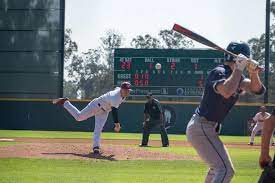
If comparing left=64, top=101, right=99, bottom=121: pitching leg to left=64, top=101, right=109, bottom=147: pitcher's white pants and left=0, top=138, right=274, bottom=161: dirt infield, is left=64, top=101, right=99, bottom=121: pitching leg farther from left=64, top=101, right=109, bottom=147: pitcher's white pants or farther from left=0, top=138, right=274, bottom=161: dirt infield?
Result: left=0, top=138, right=274, bottom=161: dirt infield

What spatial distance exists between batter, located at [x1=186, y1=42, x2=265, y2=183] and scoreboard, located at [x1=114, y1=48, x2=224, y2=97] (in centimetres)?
2466

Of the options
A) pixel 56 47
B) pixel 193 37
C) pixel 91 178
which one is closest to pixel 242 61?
pixel 193 37

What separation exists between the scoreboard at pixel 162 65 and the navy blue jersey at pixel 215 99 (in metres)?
24.7

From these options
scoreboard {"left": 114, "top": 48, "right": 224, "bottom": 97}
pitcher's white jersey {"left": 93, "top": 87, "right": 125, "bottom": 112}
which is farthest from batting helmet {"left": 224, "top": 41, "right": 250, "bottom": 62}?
scoreboard {"left": 114, "top": 48, "right": 224, "bottom": 97}

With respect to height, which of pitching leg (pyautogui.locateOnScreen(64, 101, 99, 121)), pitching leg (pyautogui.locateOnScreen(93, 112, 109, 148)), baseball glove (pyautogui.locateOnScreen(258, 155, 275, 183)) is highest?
baseball glove (pyautogui.locateOnScreen(258, 155, 275, 183))

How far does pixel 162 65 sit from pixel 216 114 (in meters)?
25.0

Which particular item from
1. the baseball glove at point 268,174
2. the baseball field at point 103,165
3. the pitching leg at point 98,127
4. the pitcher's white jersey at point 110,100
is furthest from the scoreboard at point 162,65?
the baseball glove at point 268,174

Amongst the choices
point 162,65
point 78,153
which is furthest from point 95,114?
point 162,65

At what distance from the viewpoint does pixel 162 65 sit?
3212 cm

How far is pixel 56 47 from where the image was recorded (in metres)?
34.3

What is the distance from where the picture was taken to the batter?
276 inches

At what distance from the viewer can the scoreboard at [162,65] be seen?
31984mm

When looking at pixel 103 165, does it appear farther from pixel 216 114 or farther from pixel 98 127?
pixel 216 114

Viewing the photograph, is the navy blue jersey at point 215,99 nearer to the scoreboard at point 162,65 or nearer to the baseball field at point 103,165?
the baseball field at point 103,165
